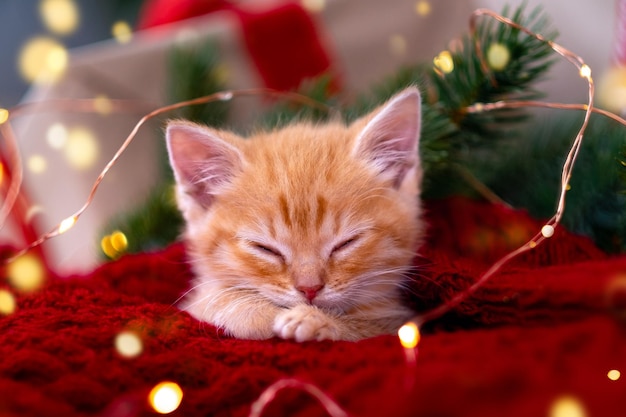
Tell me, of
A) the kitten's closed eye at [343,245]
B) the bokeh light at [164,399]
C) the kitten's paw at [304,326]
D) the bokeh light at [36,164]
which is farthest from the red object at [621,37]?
the bokeh light at [36,164]

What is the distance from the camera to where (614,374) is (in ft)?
1.99

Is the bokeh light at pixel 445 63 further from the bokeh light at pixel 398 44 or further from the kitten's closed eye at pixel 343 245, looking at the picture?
the bokeh light at pixel 398 44

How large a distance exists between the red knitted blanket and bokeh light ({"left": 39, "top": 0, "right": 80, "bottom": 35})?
1.49 metres

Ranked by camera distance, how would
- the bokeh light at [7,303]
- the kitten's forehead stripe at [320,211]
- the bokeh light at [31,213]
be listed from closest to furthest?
the bokeh light at [7,303]
the kitten's forehead stripe at [320,211]
the bokeh light at [31,213]

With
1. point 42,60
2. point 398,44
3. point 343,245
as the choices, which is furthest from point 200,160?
point 42,60

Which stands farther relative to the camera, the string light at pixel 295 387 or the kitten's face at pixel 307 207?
the kitten's face at pixel 307 207

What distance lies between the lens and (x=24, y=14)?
217cm

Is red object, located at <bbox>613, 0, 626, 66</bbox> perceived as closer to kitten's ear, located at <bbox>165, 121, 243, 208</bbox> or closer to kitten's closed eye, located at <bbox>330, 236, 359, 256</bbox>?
kitten's closed eye, located at <bbox>330, 236, 359, 256</bbox>

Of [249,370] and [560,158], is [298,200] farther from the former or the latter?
[560,158]

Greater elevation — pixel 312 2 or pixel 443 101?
pixel 312 2

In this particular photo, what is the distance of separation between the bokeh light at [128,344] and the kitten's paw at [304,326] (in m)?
0.19

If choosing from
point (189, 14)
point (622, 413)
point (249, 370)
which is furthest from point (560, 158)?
point (189, 14)

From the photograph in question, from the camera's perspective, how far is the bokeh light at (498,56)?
3.10 feet

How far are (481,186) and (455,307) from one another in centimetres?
39
